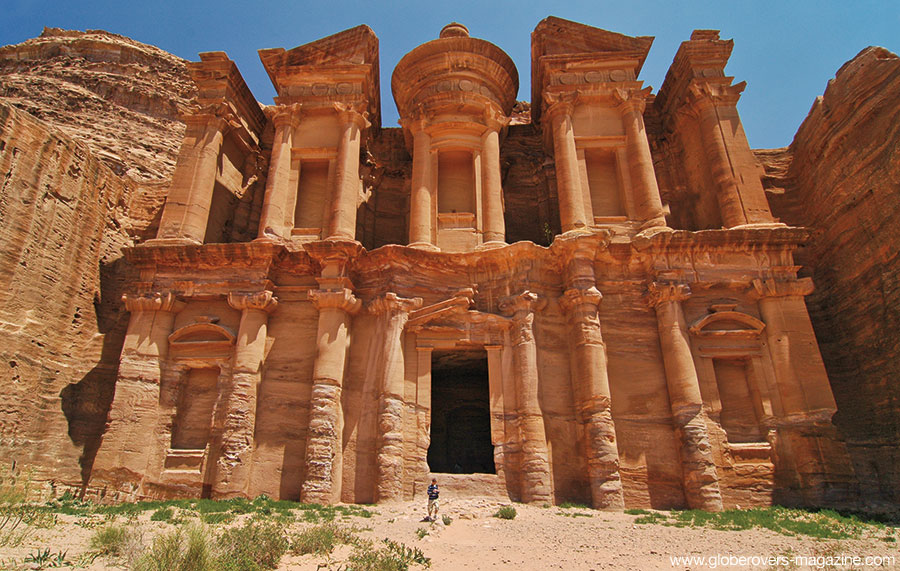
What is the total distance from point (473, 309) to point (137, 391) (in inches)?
341

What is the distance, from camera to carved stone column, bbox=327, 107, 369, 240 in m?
15.5

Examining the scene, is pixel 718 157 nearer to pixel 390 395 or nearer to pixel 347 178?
pixel 347 178

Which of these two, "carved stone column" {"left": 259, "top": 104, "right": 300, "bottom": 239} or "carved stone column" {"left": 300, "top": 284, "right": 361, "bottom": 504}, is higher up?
"carved stone column" {"left": 259, "top": 104, "right": 300, "bottom": 239}

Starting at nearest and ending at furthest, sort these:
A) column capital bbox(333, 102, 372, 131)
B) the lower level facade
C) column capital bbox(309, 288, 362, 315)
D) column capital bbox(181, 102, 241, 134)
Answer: the lower level facade, column capital bbox(309, 288, 362, 315), column capital bbox(181, 102, 241, 134), column capital bbox(333, 102, 372, 131)

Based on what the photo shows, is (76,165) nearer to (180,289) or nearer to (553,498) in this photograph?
(180,289)

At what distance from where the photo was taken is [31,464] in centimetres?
1248

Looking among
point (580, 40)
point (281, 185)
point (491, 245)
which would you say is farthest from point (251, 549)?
point (580, 40)

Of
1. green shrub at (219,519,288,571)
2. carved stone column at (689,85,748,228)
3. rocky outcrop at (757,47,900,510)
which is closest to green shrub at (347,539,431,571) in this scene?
green shrub at (219,519,288,571)

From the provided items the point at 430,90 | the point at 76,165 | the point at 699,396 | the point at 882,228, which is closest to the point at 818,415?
the point at 699,396

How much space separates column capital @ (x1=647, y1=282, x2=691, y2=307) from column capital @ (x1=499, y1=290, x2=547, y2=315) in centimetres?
283

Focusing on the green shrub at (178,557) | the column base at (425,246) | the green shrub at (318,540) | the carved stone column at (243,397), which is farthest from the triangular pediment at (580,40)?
the green shrub at (178,557)

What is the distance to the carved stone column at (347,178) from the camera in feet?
50.9

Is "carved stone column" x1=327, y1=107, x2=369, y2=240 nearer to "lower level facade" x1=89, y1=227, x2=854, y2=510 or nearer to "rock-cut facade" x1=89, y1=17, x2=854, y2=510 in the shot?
"rock-cut facade" x1=89, y1=17, x2=854, y2=510

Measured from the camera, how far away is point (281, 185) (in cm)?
1631
